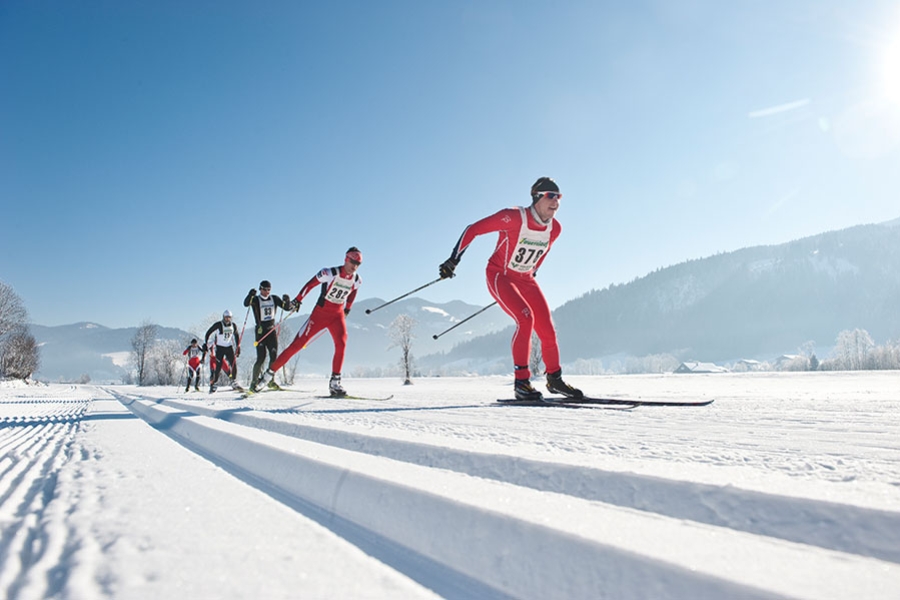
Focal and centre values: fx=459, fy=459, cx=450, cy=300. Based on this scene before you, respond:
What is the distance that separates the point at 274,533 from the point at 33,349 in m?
79.3

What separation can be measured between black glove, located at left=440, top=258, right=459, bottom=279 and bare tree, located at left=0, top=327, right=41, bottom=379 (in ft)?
167

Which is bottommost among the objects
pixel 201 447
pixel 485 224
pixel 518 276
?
pixel 201 447

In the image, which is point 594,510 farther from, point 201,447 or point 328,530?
point 201,447

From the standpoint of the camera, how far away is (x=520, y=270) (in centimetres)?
517

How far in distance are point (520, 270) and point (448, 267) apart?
0.81m

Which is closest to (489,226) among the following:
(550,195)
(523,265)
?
(523,265)

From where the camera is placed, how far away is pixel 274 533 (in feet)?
3.55

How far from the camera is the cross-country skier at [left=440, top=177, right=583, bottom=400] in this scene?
491 cm

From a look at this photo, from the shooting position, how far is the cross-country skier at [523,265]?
16.1 feet

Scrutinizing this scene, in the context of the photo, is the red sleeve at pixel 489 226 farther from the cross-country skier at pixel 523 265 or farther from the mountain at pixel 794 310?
the mountain at pixel 794 310

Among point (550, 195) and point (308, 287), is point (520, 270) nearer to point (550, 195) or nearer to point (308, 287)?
point (550, 195)

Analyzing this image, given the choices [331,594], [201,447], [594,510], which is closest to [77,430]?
[201,447]

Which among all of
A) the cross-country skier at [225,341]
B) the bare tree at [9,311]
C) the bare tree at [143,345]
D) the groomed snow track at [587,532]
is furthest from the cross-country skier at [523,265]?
the bare tree at [143,345]

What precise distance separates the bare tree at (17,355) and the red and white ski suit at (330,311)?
4753 cm
